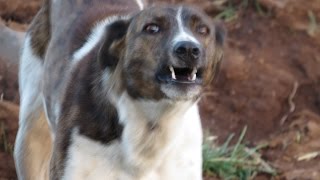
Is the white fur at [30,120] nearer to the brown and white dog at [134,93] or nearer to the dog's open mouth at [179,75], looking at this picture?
the brown and white dog at [134,93]

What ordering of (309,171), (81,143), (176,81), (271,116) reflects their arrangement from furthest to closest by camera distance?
(271,116)
(309,171)
(81,143)
(176,81)

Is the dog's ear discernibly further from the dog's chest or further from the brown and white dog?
the dog's chest

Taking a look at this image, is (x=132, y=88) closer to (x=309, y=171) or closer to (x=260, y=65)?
(x=309, y=171)

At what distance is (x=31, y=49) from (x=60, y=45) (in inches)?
19.3

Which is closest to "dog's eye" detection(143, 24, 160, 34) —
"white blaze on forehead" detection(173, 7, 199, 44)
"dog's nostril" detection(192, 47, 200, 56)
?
"white blaze on forehead" detection(173, 7, 199, 44)

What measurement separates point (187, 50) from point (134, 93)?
19.3 inches

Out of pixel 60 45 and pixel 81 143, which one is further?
pixel 60 45

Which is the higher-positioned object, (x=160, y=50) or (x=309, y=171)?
(x=160, y=50)

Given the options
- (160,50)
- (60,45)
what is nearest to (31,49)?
(60,45)

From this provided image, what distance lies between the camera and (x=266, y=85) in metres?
9.28

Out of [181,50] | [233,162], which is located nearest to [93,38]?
[181,50]

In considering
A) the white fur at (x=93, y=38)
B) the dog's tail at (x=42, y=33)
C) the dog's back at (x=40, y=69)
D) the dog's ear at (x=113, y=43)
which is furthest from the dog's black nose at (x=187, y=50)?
the dog's tail at (x=42, y=33)

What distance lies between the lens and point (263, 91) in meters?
9.24

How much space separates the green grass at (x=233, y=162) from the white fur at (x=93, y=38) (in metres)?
1.83
